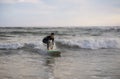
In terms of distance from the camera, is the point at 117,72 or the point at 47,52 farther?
the point at 47,52

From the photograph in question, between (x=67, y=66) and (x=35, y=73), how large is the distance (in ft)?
7.96

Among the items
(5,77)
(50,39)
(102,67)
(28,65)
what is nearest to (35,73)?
(5,77)

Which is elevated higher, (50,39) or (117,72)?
(50,39)

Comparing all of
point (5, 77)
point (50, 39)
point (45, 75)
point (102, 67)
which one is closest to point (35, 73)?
point (45, 75)

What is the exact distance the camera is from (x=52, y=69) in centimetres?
1326

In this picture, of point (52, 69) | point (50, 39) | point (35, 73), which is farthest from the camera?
point (50, 39)

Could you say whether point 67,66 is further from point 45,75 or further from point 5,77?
point 5,77

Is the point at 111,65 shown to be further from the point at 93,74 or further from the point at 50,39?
the point at 50,39

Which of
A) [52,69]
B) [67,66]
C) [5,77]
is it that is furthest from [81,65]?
[5,77]

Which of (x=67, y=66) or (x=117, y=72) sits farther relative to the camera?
(x=67, y=66)

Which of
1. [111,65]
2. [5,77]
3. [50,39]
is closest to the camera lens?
[5,77]

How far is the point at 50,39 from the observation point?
19516mm

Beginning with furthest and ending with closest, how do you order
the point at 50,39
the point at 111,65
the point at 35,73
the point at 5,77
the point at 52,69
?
the point at 50,39
the point at 111,65
the point at 52,69
the point at 35,73
the point at 5,77

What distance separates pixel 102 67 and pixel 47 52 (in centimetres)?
670
